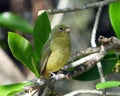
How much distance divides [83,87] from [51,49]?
2.64 ft

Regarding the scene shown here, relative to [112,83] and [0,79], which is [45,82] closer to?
[112,83]

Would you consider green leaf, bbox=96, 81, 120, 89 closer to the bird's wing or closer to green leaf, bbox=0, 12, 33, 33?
the bird's wing

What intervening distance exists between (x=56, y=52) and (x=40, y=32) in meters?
0.26

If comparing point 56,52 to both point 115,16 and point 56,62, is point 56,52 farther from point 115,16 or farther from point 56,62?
point 115,16

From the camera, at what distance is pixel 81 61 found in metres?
1.75

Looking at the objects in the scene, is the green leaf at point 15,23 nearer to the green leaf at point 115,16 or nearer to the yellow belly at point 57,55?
the yellow belly at point 57,55

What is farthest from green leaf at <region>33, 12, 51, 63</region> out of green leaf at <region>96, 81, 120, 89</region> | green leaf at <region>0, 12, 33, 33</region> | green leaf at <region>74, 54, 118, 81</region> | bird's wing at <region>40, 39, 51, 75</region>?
green leaf at <region>0, 12, 33, 33</region>

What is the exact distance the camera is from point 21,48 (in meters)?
1.80

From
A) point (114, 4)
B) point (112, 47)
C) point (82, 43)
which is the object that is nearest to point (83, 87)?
point (82, 43)

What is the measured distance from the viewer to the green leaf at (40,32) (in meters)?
1.89

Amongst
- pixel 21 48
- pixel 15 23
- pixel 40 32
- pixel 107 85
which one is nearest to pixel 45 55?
pixel 40 32

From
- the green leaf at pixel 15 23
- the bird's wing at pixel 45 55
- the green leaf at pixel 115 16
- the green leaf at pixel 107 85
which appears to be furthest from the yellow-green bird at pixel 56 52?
the green leaf at pixel 15 23

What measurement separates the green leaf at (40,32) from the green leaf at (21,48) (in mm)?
85

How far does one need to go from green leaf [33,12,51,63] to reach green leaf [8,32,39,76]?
8 cm
